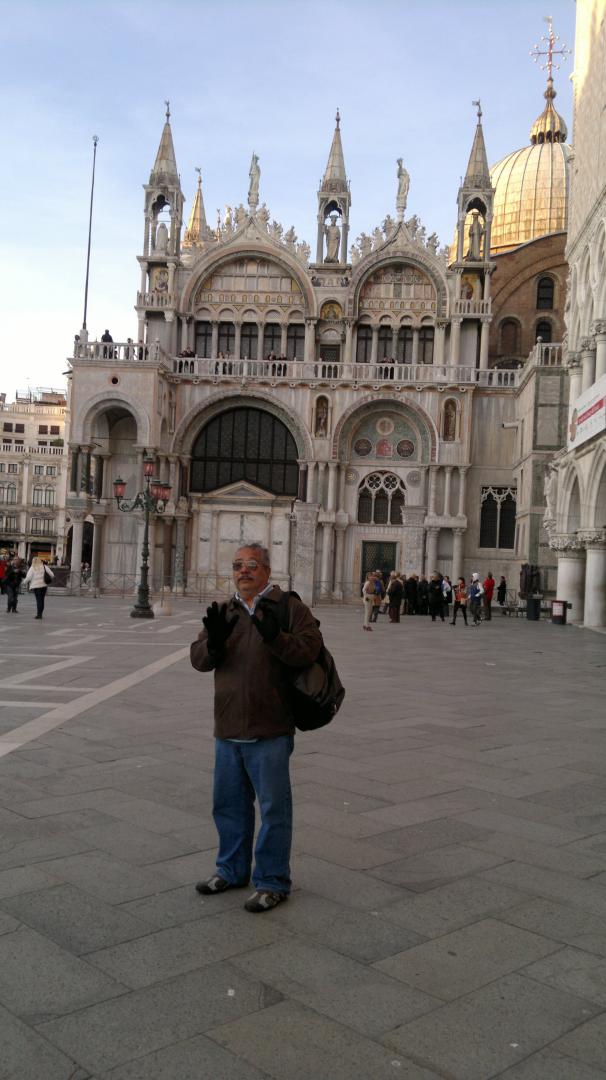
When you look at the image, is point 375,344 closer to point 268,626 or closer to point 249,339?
point 249,339

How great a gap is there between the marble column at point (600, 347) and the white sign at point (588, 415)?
442 millimetres

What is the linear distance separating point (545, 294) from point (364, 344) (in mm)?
12859

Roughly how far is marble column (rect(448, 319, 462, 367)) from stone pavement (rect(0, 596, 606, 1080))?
98.9 feet

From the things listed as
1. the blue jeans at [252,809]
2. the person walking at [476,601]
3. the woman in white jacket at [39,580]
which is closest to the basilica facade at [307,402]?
the person walking at [476,601]

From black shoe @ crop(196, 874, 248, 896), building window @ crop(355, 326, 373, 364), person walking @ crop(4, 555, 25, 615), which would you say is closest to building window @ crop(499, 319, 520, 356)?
building window @ crop(355, 326, 373, 364)

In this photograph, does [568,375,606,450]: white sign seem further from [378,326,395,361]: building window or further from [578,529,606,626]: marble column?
[378,326,395,361]: building window

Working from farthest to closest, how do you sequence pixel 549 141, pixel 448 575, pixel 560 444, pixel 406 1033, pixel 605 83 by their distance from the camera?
pixel 549 141
pixel 448 575
pixel 560 444
pixel 605 83
pixel 406 1033

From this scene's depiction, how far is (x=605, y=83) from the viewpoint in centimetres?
2536

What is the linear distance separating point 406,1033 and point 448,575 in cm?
3428

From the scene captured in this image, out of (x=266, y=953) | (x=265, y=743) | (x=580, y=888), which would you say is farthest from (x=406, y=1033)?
(x=580, y=888)

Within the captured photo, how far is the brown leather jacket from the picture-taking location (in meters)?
4.54

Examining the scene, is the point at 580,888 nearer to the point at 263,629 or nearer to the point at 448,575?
the point at 263,629

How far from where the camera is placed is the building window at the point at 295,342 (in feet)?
132

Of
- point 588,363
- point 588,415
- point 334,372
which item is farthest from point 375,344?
point 588,415
